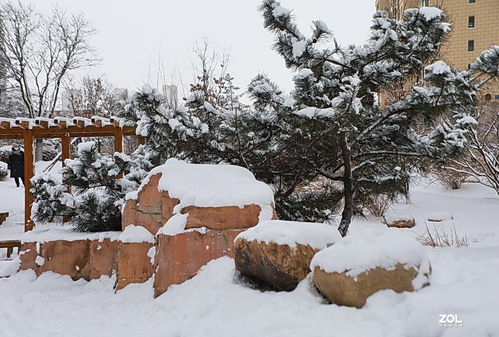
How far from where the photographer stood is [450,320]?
173cm

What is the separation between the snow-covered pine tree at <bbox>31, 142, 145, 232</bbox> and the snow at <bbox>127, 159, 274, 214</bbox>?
3.88 ft

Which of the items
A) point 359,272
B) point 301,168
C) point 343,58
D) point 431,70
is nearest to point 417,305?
point 359,272

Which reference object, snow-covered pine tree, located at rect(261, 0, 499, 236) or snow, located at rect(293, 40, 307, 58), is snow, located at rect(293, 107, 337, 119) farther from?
snow, located at rect(293, 40, 307, 58)

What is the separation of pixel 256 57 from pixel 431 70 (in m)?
9.97

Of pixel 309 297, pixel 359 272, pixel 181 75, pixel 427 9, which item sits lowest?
pixel 309 297

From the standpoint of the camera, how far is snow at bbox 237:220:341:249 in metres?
2.52

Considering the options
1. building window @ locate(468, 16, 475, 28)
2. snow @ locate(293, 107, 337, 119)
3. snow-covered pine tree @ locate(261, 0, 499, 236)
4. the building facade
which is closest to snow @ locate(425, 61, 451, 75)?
snow-covered pine tree @ locate(261, 0, 499, 236)

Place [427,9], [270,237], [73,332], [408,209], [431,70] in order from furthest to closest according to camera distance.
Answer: [408,209] → [427,9] → [431,70] → [73,332] → [270,237]

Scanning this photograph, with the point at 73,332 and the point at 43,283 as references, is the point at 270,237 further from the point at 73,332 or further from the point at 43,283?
the point at 43,283

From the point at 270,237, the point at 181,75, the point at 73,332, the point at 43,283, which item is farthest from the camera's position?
the point at 181,75

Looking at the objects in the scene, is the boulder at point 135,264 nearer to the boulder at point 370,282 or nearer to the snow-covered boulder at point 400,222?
the boulder at point 370,282

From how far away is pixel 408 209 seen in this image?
8.14 metres

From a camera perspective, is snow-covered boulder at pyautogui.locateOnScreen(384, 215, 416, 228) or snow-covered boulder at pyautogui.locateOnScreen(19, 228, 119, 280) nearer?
snow-covered boulder at pyautogui.locateOnScreen(19, 228, 119, 280)

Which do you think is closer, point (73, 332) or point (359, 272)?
point (359, 272)
